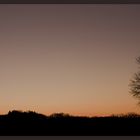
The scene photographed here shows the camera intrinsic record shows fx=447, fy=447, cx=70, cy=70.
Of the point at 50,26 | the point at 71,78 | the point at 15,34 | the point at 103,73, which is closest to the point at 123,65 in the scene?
the point at 103,73

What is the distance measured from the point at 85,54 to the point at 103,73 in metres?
0.29

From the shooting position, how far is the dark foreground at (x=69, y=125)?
4.73m

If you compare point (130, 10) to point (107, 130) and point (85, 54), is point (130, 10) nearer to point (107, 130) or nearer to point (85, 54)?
point (85, 54)

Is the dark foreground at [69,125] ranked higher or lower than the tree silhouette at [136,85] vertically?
lower

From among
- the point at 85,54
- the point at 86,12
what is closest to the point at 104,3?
the point at 86,12

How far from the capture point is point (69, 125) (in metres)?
4.76

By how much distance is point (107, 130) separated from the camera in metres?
4.75

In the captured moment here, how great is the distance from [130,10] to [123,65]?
2.01ft

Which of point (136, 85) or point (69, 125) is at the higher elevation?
point (136, 85)

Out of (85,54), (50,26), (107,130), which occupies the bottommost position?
(107,130)

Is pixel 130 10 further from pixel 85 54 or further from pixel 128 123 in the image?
pixel 128 123

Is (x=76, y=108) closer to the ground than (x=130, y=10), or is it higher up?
closer to the ground

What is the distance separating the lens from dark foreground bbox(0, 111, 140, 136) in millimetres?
4727

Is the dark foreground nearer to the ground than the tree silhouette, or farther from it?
nearer to the ground
